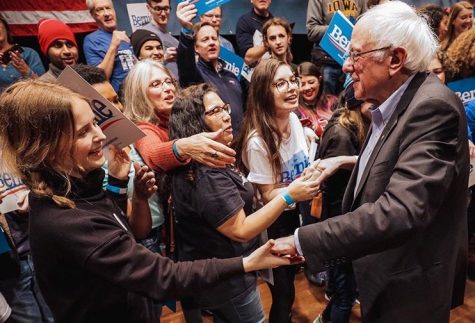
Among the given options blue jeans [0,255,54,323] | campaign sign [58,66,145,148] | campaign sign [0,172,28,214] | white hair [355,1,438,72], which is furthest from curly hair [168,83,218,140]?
blue jeans [0,255,54,323]

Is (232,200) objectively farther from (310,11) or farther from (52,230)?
(310,11)

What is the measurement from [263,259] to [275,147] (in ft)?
3.63

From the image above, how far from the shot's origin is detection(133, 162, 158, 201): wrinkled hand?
5.74ft

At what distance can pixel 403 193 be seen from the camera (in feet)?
4.17

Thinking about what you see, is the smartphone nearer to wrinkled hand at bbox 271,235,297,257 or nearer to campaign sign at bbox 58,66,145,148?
campaign sign at bbox 58,66,145,148

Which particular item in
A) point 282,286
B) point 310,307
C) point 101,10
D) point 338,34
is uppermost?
point 101,10

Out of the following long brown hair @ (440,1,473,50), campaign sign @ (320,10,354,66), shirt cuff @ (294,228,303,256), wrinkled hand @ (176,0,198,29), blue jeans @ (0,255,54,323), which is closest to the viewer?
shirt cuff @ (294,228,303,256)

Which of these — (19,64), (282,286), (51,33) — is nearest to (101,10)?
(51,33)

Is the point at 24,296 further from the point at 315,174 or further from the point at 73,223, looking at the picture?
the point at 315,174

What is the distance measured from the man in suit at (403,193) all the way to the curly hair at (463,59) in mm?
2033

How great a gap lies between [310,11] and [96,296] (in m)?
4.32

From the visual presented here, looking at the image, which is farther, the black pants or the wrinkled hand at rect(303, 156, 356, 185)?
the black pants

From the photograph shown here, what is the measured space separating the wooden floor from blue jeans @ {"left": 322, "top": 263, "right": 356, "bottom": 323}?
45 cm

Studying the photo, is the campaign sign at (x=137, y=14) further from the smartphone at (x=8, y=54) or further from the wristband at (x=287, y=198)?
the wristband at (x=287, y=198)
